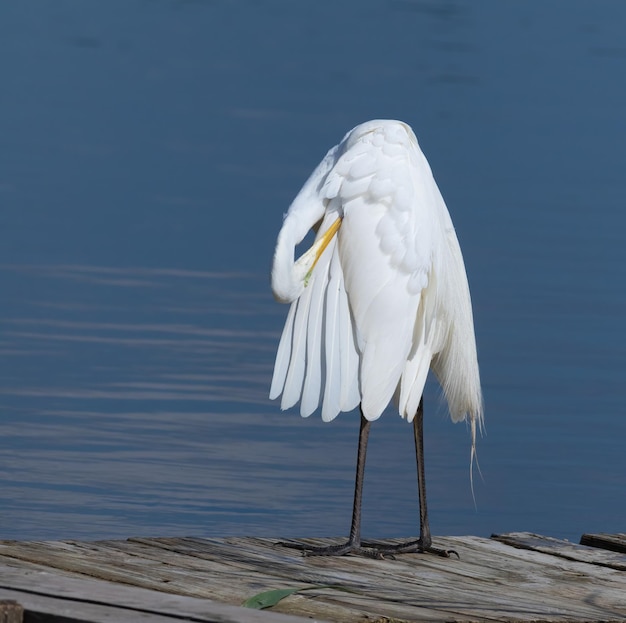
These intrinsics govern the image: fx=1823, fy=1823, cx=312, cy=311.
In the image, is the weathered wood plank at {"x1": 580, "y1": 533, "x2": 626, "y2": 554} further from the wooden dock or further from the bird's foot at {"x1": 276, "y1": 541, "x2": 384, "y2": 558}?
the bird's foot at {"x1": 276, "y1": 541, "x2": 384, "y2": 558}

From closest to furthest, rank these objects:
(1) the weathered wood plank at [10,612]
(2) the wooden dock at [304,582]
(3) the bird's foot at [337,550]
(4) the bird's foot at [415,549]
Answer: (1) the weathered wood plank at [10,612] < (2) the wooden dock at [304,582] < (3) the bird's foot at [337,550] < (4) the bird's foot at [415,549]

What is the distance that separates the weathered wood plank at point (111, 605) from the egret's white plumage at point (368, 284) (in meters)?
1.78

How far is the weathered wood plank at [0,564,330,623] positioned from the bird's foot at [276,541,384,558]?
1.48 m

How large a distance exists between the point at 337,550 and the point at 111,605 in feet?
5.58

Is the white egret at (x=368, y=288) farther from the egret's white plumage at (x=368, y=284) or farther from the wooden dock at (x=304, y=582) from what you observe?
the wooden dock at (x=304, y=582)

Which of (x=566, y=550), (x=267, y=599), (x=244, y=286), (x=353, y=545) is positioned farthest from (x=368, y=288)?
(x=244, y=286)

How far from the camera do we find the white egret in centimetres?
552

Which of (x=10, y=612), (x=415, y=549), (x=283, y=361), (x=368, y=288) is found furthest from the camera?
(x=283, y=361)

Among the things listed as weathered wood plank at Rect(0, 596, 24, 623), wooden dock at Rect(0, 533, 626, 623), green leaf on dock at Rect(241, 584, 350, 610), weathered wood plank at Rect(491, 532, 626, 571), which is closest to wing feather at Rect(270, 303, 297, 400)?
wooden dock at Rect(0, 533, 626, 623)

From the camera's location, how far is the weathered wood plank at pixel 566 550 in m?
5.51

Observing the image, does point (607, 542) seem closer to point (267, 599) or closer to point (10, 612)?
point (267, 599)

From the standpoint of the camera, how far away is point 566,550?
5.63 metres

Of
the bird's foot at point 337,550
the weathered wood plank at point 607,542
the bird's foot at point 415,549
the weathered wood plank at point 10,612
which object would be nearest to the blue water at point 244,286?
the weathered wood plank at point 607,542

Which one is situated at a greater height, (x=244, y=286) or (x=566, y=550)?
(x=244, y=286)
